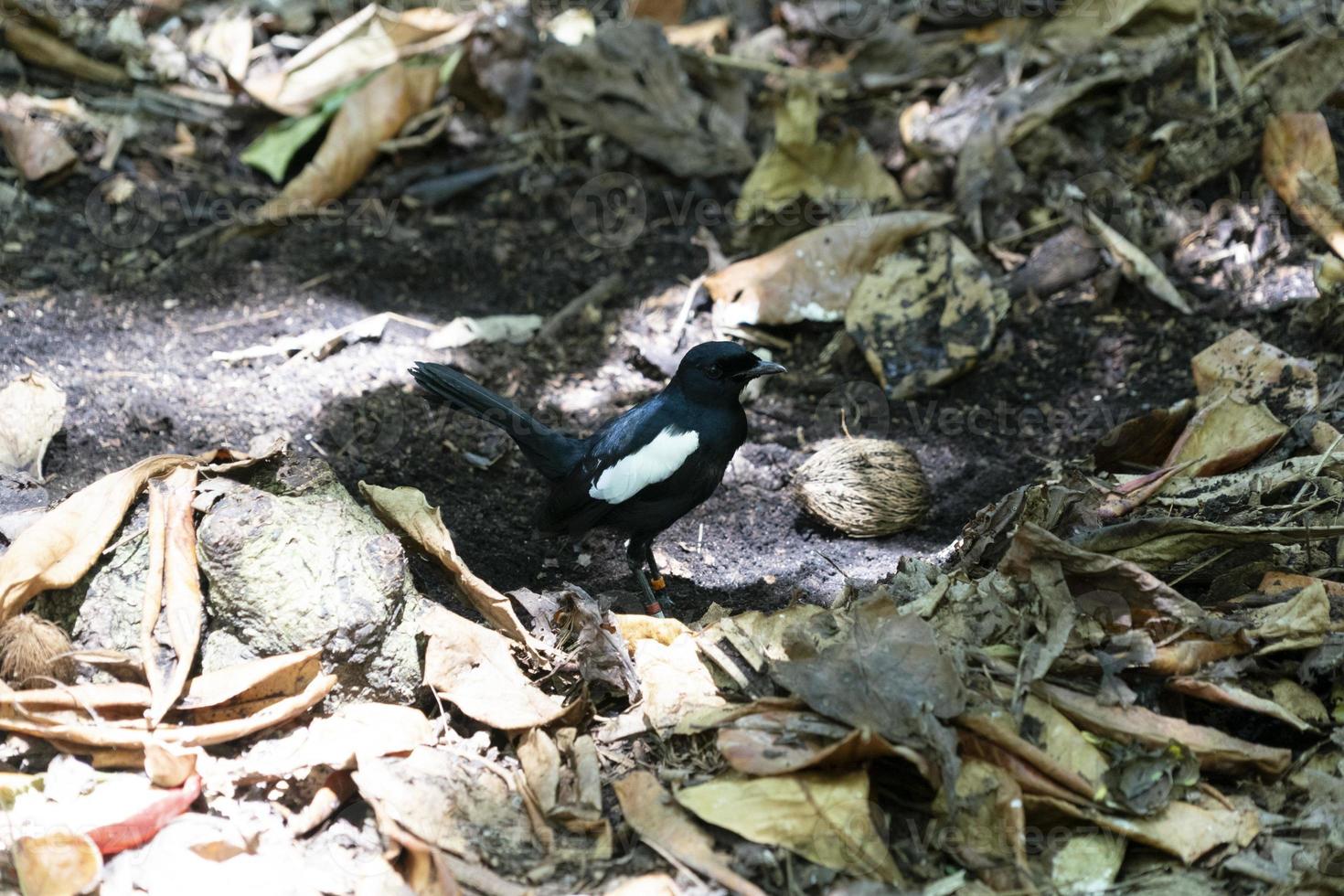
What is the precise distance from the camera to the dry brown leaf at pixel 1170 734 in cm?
277

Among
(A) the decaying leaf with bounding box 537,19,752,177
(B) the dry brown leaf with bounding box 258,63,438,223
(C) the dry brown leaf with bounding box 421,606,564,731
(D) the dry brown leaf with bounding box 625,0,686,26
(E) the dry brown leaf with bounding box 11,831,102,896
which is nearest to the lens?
(E) the dry brown leaf with bounding box 11,831,102,896

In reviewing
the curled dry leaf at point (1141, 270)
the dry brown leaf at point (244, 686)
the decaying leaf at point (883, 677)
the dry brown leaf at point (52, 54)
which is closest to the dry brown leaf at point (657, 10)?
the dry brown leaf at point (52, 54)

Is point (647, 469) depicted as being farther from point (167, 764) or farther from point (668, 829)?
point (167, 764)

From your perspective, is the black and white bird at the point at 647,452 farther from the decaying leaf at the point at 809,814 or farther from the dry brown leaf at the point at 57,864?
Result: the dry brown leaf at the point at 57,864

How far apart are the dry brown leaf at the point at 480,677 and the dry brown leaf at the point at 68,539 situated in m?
0.82

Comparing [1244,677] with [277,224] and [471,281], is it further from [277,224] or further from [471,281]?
[277,224]

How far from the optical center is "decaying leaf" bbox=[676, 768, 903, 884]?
2600mm

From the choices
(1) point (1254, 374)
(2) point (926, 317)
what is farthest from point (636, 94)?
(1) point (1254, 374)

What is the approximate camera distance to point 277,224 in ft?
18.5

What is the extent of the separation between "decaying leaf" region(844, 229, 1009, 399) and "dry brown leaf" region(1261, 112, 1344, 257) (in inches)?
49.2

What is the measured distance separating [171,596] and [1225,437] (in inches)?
125

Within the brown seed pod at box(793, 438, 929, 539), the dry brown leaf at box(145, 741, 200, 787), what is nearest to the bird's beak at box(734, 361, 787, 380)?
the brown seed pod at box(793, 438, 929, 539)

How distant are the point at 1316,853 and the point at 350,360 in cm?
371

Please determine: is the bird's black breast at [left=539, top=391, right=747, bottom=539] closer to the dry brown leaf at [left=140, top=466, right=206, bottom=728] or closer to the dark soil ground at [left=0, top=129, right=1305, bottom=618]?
the dark soil ground at [left=0, top=129, right=1305, bottom=618]
